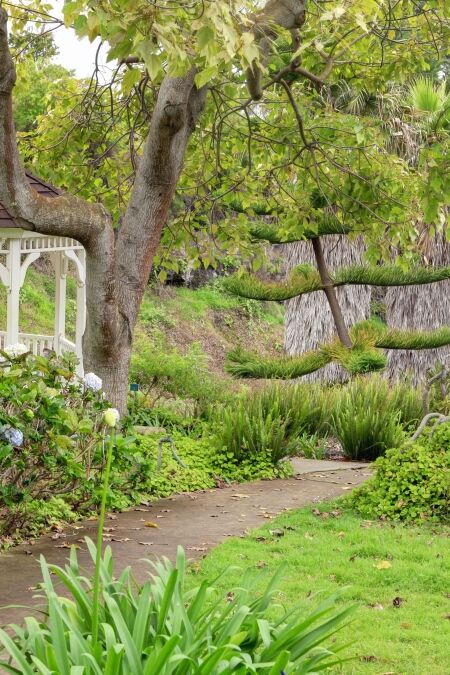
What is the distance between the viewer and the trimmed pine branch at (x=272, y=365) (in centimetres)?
1589

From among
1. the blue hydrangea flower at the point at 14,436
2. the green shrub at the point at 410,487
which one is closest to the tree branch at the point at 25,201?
the blue hydrangea flower at the point at 14,436

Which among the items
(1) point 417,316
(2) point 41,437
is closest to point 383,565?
(2) point 41,437

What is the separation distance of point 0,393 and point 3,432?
0.35m

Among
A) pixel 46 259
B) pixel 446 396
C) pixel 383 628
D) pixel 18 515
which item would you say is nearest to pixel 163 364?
pixel 446 396

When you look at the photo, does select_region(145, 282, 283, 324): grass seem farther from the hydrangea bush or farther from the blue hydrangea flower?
the blue hydrangea flower

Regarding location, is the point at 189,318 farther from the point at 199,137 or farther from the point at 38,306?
the point at 199,137

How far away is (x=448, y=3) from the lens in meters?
9.05

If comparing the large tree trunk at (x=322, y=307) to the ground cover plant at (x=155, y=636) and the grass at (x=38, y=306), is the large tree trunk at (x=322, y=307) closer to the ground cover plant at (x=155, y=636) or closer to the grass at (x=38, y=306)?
the grass at (x=38, y=306)

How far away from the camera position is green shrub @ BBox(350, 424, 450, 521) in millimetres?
8414

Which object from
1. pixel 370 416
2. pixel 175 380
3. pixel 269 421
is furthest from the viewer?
pixel 175 380

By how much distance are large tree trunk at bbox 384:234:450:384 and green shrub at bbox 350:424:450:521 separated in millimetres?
10613

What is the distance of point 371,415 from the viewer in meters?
12.6

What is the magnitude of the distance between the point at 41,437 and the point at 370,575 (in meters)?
2.61

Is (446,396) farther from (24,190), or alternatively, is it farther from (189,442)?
(24,190)
